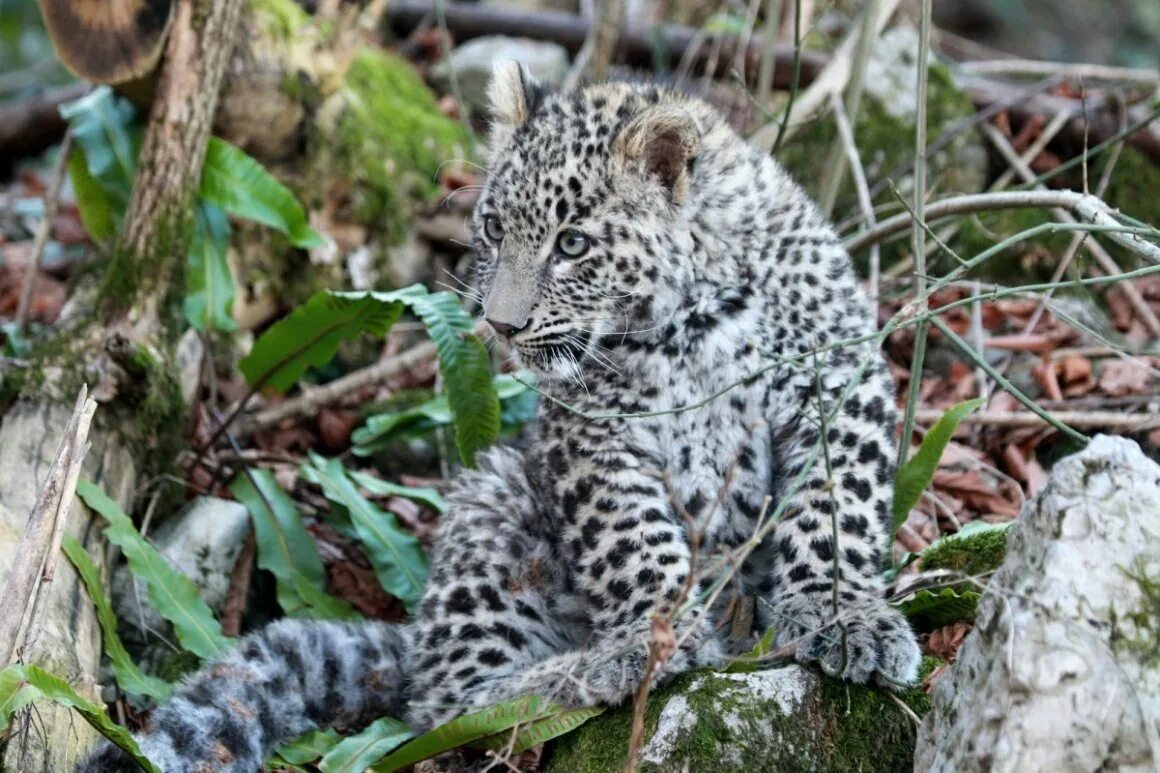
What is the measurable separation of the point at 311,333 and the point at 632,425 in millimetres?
2141

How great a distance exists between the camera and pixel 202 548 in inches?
271

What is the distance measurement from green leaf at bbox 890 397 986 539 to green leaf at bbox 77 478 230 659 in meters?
3.16

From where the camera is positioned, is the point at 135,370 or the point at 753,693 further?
the point at 135,370

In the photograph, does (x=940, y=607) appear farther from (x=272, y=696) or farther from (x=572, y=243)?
(x=272, y=696)

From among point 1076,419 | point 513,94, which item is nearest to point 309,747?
point 513,94

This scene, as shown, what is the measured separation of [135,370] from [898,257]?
17.5 ft

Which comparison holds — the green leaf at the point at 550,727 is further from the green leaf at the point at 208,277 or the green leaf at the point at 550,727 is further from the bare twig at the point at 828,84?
the bare twig at the point at 828,84

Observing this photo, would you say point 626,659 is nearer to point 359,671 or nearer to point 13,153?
point 359,671

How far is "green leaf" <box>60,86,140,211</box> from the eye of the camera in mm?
7582

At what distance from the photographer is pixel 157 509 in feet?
23.2

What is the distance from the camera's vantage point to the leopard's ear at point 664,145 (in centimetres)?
535

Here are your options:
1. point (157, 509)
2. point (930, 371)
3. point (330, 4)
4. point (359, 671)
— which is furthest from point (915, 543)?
point (330, 4)

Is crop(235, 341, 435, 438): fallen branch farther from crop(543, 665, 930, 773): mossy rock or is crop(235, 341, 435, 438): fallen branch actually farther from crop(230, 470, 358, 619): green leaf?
crop(543, 665, 930, 773): mossy rock

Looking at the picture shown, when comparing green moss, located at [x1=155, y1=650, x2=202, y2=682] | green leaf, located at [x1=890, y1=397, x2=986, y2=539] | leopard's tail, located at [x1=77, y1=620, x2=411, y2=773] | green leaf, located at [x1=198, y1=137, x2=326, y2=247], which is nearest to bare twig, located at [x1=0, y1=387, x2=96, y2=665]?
leopard's tail, located at [x1=77, y1=620, x2=411, y2=773]
